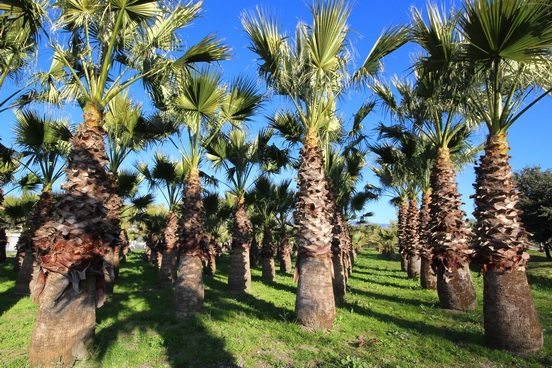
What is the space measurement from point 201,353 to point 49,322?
2.75m

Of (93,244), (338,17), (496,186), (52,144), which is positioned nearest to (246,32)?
(338,17)

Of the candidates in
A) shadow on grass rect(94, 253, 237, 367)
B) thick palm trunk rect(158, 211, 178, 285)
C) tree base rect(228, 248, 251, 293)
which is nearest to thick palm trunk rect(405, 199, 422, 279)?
tree base rect(228, 248, 251, 293)

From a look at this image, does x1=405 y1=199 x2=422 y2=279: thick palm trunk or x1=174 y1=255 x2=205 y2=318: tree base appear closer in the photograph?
x1=174 y1=255 x2=205 y2=318: tree base

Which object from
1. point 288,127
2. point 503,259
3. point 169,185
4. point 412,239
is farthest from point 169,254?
point 503,259

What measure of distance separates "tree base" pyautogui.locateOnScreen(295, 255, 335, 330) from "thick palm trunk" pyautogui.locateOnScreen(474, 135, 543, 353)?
324 centimetres

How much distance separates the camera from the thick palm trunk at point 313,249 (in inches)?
305

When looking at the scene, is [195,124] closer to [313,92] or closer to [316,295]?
[313,92]

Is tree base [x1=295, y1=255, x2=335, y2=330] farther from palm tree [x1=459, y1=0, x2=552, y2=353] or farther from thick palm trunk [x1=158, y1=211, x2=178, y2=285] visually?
thick palm trunk [x1=158, y1=211, x2=178, y2=285]

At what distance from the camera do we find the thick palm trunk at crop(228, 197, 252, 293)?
1408cm

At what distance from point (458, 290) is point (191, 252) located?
8.18 metres

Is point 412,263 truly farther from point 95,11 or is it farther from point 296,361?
point 95,11

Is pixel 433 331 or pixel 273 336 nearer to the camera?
pixel 273 336

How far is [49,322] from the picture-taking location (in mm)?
5355

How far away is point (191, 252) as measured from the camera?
9.62 m
